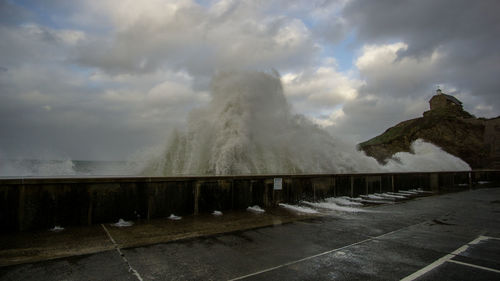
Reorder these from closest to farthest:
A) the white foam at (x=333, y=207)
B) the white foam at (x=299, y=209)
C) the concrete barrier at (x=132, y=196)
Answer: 1. the concrete barrier at (x=132, y=196)
2. the white foam at (x=299, y=209)
3. the white foam at (x=333, y=207)

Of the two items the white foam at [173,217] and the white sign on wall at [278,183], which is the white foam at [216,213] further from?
the white sign on wall at [278,183]

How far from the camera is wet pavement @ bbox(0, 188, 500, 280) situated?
9.37 ft

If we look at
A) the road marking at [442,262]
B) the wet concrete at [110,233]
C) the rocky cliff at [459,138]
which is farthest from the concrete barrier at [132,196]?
the rocky cliff at [459,138]

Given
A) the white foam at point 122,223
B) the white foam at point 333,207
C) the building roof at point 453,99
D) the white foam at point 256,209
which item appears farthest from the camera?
the building roof at point 453,99

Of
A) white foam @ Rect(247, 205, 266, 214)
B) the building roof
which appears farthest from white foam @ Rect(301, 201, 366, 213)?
the building roof

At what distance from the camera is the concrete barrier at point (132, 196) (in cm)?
426

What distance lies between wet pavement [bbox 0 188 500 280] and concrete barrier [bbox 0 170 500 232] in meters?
0.41

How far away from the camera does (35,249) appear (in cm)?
348

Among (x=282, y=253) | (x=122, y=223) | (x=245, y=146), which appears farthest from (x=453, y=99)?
(x=122, y=223)

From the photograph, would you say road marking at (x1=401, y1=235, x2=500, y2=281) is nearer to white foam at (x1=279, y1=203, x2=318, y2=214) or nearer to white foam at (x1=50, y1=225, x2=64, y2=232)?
white foam at (x1=279, y1=203, x2=318, y2=214)

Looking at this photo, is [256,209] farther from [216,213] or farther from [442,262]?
[442,262]

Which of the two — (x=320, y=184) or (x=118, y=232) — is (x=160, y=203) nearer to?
(x=118, y=232)

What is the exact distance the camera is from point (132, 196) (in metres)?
5.23

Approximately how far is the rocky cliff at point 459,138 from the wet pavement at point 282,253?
3877 centimetres
